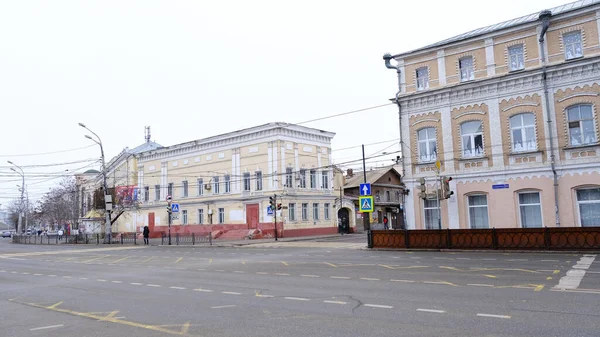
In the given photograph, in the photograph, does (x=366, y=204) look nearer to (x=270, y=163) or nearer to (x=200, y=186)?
(x=270, y=163)

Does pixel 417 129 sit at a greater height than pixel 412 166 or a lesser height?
greater

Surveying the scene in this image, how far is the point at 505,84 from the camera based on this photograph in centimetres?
2591

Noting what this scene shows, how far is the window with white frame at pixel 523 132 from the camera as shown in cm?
2534

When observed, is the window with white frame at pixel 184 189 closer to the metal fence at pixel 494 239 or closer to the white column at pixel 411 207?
the metal fence at pixel 494 239

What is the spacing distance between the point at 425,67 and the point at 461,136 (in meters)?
4.64

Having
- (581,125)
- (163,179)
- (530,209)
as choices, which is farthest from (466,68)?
(163,179)

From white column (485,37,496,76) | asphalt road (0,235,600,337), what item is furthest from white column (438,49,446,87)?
asphalt road (0,235,600,337)

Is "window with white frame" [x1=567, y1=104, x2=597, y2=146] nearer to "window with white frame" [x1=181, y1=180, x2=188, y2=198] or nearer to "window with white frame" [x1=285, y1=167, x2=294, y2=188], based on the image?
"window with white frame" [x1=285, y1=167, x2=294, y2=188]

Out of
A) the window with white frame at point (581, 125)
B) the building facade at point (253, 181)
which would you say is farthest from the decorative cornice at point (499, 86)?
the building facade at point (253, 181)

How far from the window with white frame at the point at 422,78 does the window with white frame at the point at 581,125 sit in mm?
7653

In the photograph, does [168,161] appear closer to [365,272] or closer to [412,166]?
[412,166]

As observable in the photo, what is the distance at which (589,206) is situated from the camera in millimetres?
23812

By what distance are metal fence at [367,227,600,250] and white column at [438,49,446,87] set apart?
853 centimetres

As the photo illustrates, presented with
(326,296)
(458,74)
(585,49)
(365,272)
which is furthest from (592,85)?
(326,296)
